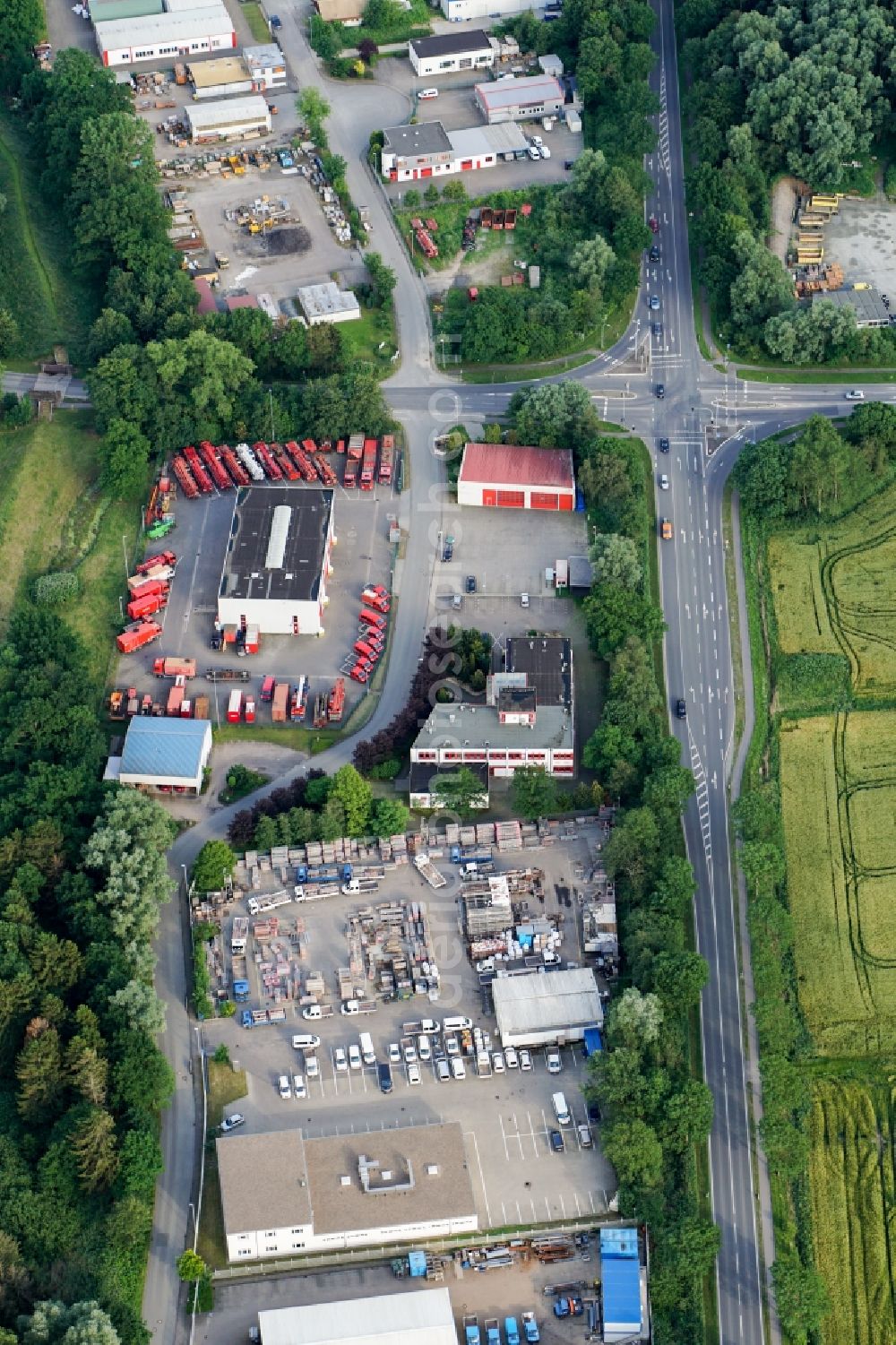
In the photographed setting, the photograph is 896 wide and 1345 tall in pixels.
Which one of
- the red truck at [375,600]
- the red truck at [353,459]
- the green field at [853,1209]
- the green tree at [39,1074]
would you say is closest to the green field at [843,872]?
the green field at [853,1209]

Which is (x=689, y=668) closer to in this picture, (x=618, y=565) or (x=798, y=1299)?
(x=618, y=565)

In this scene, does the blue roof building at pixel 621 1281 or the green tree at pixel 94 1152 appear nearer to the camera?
the blue roof building at pixel 621 1281

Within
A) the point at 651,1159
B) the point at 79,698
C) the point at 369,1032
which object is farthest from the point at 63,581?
the point at 651,1159

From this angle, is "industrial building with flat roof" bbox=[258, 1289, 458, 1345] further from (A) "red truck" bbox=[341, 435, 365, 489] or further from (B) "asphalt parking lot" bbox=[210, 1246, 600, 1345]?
(A) "red truck" bbox=[341, 435, 365, 489]

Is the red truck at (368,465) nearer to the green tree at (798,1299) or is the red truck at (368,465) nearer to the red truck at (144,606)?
the red truck at (144,606)

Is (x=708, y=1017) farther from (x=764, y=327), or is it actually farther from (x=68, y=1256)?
(x=764, y=327)

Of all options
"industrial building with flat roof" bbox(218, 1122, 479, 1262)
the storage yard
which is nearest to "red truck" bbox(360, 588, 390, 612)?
the storage yard
